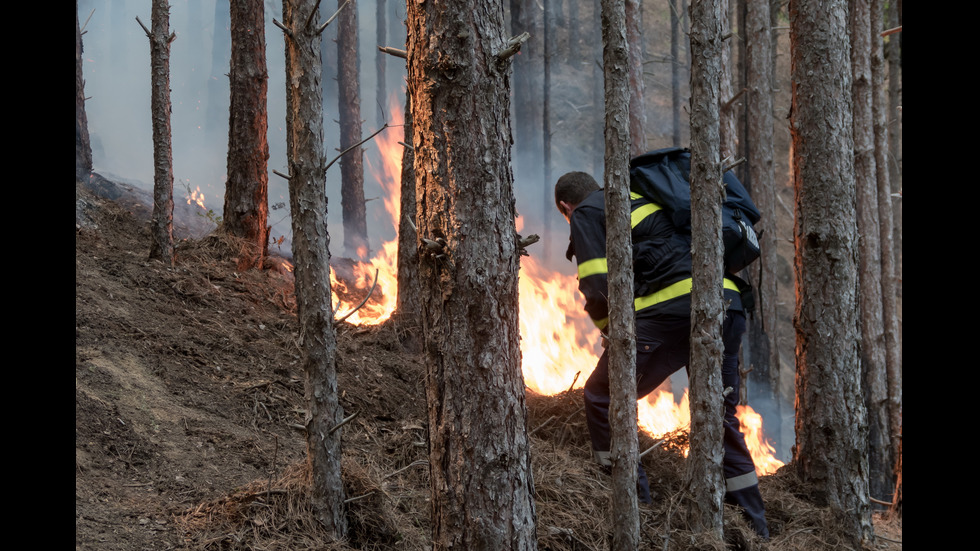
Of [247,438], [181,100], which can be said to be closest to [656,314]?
[247,438]

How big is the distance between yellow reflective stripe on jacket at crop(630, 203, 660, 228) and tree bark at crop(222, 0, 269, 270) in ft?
17.5

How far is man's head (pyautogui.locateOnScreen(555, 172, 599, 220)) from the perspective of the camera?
17.4ft

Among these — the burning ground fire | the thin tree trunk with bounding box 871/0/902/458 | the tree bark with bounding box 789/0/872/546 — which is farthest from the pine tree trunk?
the thin tree trunk with bounding box 871/0/902/458

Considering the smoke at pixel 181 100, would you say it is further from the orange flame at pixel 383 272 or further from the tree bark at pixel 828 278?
the tree bark at pixel 828 278

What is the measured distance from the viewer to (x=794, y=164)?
570cm

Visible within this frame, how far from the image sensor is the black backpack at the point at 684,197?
489cm

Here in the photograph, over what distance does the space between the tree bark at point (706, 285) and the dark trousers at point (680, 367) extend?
1.12 feet

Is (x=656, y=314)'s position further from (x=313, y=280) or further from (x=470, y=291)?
(x=313, y=280)

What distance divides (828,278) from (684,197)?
4.55 feet

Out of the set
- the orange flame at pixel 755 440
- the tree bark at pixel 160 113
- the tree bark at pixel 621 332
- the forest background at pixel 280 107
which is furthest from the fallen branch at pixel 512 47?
the orange flame at pixel 755 440

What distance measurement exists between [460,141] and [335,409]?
1.68m

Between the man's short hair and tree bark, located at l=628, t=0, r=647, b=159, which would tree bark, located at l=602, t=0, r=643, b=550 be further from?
tree bark, located at l=628, t=0, r=647, b=159

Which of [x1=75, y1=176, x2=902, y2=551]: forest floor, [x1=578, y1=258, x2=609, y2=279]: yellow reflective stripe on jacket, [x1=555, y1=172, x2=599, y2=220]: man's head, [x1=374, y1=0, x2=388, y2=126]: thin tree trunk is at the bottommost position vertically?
[x1=75, y1=176, x2=902, y2=551]: forest floor

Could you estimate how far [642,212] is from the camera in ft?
16.3
